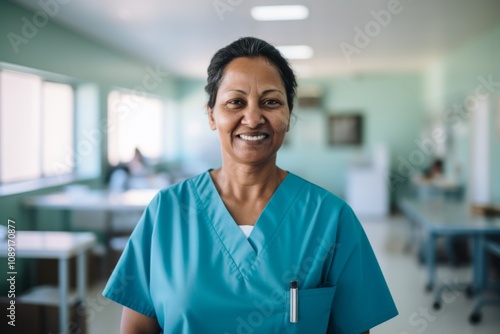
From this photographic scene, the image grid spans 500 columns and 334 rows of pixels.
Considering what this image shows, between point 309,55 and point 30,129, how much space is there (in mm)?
Answer: 4021

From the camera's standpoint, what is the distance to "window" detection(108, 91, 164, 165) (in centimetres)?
639

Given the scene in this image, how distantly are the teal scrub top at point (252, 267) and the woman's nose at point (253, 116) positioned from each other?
0.72ft

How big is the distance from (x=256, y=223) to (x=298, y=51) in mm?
5890

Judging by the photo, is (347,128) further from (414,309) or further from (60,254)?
(60,254)

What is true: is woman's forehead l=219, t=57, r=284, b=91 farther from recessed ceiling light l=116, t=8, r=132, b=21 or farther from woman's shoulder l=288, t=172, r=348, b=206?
recessed ceiling light l=116, t=8, r=132, b=21

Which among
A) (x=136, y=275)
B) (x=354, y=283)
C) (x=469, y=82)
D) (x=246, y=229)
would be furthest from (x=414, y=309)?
(x=469, y=82)

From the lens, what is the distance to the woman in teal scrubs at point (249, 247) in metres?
1.05

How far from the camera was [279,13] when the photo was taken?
4625 millimetres

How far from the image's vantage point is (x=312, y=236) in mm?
1114

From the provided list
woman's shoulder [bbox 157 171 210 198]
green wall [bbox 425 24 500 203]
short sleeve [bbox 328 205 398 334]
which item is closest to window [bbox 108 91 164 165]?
green wall [bbox 425 24 500 203]

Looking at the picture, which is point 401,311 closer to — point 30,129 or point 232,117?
point 232,117

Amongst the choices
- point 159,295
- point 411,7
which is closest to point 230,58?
point 159,295

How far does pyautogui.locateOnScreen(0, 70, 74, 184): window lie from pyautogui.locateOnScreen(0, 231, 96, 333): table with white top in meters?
1.28

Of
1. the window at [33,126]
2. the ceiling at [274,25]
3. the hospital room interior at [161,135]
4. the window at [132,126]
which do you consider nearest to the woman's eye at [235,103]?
the hospital room interior at [161,135]
